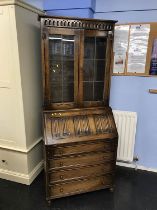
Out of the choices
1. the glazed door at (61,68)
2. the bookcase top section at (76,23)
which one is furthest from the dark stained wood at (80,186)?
the bookcase top section at (76,23)

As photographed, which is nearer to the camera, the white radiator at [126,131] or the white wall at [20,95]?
the white wall at [20,95]

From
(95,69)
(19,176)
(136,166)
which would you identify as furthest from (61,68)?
(136,166)

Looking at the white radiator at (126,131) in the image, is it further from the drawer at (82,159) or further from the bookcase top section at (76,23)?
the bookcase top section at (76,23)

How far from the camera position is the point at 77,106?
2.09 m

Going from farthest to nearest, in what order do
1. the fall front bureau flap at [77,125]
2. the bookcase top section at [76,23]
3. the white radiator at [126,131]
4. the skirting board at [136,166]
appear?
1. the skirting board at [136,166]
2. the white radiator at [126,131]
3. the fall front bureau flap at [77,125]
4. the bookcase top section at [76,23]

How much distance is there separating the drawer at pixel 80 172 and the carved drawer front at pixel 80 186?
0.22 ft

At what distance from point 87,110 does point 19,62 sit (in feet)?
2.86

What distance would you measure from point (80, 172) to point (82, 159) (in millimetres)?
150

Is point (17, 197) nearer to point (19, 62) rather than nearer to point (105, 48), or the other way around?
point (19, 62)

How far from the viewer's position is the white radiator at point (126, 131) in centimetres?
240

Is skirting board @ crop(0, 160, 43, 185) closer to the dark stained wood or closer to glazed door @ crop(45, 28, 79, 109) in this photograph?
the dark stained wood

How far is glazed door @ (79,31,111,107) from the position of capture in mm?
1992

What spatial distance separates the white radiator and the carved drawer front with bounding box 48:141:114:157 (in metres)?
0.45

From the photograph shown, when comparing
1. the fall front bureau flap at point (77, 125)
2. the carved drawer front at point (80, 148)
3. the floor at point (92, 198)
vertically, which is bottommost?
the floor at point (92, 198)
